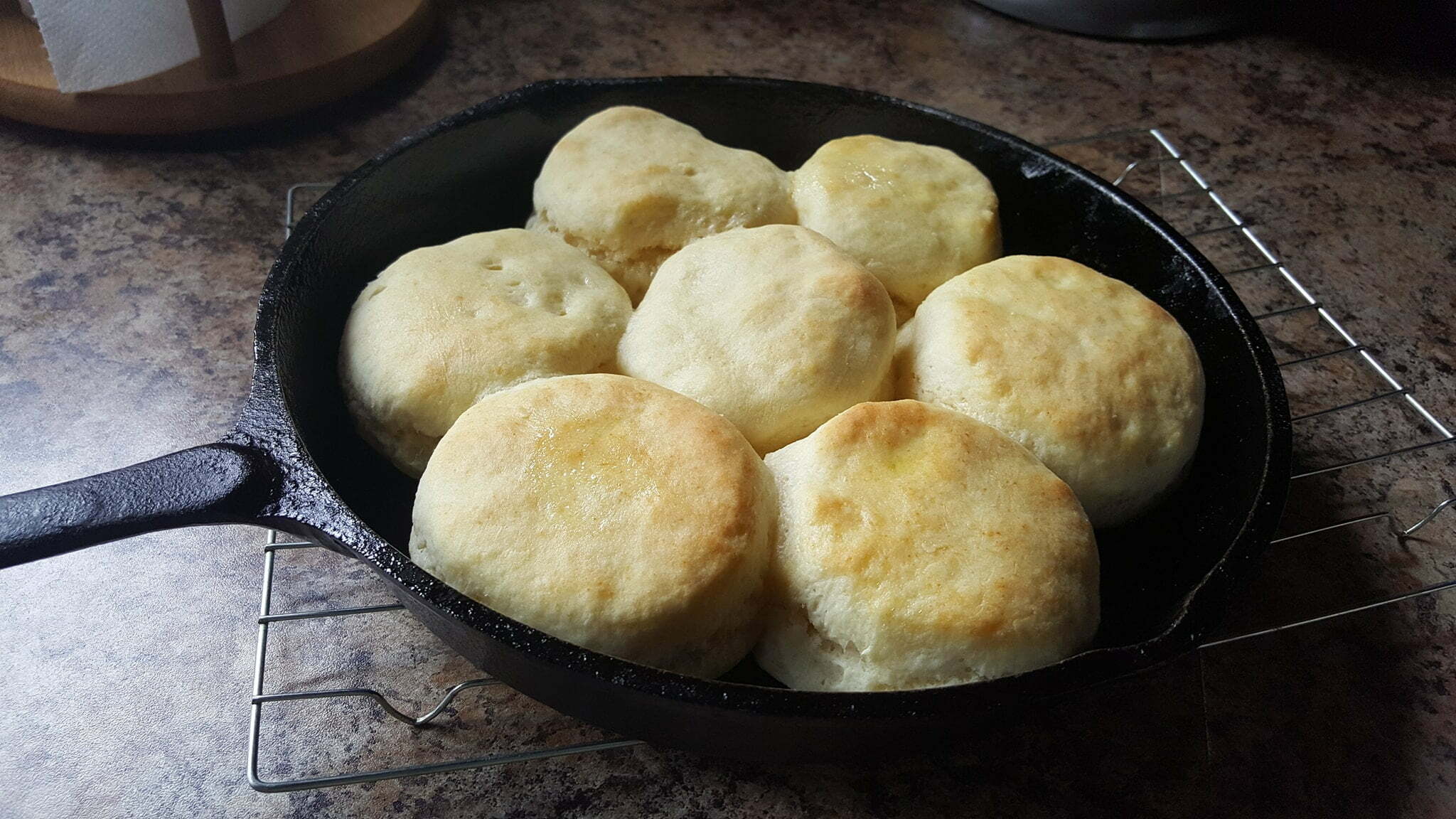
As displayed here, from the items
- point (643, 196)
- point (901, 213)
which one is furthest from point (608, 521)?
point (901, 213)

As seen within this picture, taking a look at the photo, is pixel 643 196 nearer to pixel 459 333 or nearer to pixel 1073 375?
pixel 459 333

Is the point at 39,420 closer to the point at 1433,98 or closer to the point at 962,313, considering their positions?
the point at 962,313

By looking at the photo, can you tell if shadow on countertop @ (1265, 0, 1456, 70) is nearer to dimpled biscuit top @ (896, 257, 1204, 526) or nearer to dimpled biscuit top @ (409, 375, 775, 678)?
dimpled biscuit top @ (896, 257, 1204, 526)

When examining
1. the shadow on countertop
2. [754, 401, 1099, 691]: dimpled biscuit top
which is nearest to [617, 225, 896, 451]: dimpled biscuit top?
[754, 401, 1099, 691]: dimpled biscuit top

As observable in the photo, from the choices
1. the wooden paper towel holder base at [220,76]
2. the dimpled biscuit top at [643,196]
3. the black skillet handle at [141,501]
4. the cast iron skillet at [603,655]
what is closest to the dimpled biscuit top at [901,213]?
the dimpled biscuit top at [643,196]

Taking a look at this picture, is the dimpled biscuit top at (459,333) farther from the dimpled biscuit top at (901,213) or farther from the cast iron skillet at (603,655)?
the dimpled biscuit top at (901,213)
